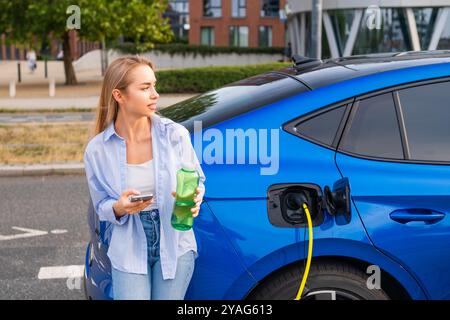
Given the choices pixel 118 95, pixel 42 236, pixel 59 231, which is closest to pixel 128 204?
pixel 118 95

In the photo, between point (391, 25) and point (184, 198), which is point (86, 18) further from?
point (184, 198)

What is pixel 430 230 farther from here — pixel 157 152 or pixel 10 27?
pixel 10 27

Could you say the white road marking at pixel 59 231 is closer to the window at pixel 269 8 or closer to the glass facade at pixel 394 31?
the glass facade at pixel 394 31

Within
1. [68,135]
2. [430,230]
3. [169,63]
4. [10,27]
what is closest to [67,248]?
[430,230]

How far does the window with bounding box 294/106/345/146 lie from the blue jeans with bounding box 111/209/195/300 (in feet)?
2.61

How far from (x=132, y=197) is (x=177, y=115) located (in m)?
1.21

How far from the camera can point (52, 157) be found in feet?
32.3

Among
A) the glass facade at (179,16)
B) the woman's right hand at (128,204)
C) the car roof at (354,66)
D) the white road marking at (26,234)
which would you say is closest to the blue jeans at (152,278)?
the woman's right hand at (128,204)

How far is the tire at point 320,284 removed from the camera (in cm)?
288

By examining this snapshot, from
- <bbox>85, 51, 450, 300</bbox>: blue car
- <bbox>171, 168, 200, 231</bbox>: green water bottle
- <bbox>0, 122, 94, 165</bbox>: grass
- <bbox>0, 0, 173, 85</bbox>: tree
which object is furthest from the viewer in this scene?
<bbox>0, 0, 173, 85</bbox>: tree

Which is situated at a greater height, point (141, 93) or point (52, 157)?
point (141, 93)

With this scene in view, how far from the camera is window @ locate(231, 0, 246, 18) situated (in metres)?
58.1

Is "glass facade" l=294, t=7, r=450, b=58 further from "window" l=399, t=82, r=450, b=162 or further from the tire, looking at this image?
the tire

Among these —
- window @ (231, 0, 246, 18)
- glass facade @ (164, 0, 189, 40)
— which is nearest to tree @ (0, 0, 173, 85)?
window @ (231, 0, 246, 18)
